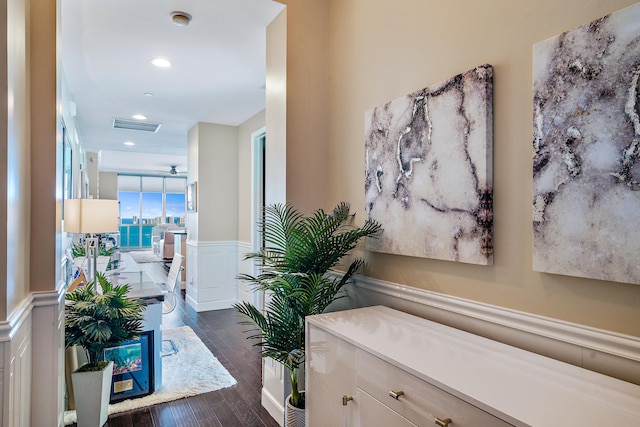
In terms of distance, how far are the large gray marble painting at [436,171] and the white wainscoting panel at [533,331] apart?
21 cm

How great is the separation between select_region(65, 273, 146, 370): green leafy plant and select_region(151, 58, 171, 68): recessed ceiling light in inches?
78.9

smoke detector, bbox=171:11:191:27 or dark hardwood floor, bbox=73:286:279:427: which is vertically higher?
smoke detector, bbox=171:11:191:27

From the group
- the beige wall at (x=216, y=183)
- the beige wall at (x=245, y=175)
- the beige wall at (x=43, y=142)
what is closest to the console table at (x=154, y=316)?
the beige wall at (x=43, y=142)

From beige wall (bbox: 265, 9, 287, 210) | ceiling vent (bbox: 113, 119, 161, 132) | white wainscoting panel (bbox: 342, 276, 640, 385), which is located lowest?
white wainscoting panel (bbox: 342, 276, 640, 385)

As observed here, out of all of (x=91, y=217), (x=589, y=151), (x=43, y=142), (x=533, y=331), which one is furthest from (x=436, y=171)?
(x=91, y=217)

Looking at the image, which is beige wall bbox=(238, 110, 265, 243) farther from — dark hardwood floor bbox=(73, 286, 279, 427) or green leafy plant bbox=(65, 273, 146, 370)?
green leafy plant bbox=(65, 273, 146, 370)

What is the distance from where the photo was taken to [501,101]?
150cm

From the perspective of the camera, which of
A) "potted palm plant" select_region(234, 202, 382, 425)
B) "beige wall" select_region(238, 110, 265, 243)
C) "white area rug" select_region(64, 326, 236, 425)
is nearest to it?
"potted palm plant" select_region(234, 202, 382, 425)

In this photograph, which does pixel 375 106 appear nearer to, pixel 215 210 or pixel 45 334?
pixel 45 334

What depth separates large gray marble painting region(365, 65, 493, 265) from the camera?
1.54 metres

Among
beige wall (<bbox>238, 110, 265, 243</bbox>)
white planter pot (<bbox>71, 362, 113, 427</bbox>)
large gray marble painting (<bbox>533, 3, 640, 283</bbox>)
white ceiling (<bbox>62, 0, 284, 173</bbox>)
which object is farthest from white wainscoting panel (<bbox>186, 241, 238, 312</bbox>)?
large gray marble painting (<bbox>533, 3, 640, 283</bbox>)

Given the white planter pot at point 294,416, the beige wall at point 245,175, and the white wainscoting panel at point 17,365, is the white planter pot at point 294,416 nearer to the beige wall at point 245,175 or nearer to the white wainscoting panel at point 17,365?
the white wainscoting panel at point 17,365

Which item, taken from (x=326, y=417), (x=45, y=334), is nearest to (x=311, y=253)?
(x=326, y=417)

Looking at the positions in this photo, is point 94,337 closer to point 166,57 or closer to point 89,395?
point 89,395
